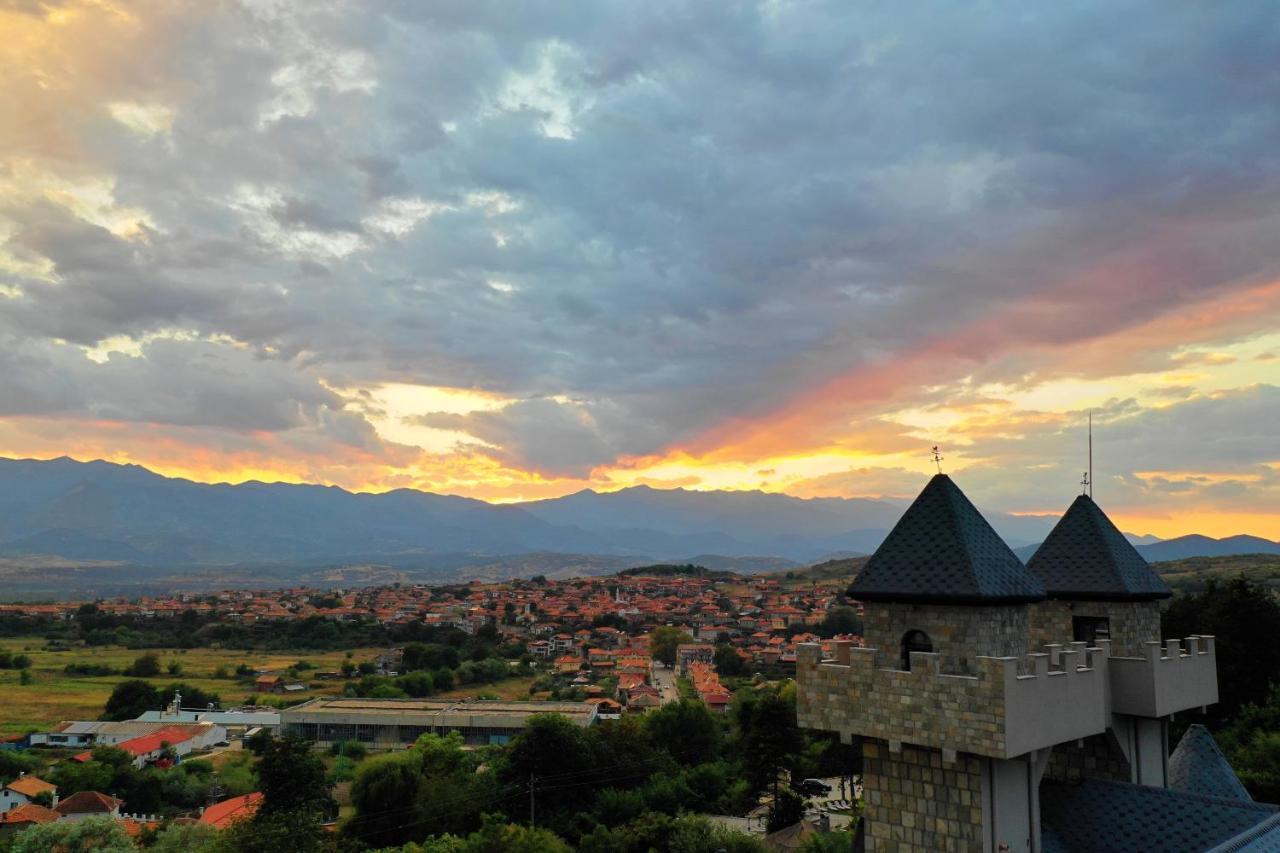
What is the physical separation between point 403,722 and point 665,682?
96.1 ft

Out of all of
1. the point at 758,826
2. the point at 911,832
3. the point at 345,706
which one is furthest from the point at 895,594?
the point at 345,706

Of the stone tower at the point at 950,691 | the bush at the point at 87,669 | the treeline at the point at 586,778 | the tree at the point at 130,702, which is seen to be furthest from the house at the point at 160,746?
the stone tower at the point at 950,691

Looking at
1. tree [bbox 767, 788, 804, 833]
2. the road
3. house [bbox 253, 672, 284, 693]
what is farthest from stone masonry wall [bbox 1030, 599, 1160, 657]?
house [bbox 253, 672, 284, 693]

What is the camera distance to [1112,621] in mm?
12297

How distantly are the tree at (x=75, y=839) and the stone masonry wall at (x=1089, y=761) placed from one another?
2735 cm

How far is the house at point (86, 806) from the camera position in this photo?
3753 cm

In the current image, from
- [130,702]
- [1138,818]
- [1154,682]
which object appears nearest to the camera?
[1138,818]

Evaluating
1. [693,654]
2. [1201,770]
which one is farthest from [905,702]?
[693,654]

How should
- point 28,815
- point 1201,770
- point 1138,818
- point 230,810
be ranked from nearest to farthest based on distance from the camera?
point 1138,818 → point 1201,770 → point 230,810 → point 28,815

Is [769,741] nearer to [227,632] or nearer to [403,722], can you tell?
[403,722]

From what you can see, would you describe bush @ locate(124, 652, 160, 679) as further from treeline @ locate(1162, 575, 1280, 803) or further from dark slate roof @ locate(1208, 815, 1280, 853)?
dark slate roof @ locate(1208, 815, 1280, 853)

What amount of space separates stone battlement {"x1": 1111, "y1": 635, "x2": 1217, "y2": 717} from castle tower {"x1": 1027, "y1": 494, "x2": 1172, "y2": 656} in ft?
1.36

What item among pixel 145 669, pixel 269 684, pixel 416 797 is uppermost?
pixel 416 797

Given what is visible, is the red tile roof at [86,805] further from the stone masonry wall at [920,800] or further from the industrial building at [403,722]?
the stone masonry wall at [920,800]
